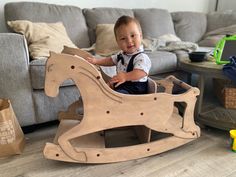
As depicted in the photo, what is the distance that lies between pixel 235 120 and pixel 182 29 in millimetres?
1370

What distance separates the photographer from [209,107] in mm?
1657

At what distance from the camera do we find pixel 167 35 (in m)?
2.31

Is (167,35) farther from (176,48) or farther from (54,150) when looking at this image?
(54,150)

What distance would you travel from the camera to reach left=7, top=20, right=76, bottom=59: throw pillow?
5.19ft

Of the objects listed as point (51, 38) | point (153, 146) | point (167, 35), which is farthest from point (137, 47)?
point (167, 35)

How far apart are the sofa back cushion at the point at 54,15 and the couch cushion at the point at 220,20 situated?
144 cm

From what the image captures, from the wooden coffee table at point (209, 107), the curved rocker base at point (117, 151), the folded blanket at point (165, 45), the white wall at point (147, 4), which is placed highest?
the white wall at point (147, 4)

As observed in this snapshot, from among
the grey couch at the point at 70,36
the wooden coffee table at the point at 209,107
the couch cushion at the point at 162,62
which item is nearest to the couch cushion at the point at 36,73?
the grey couch at the point at 70,36

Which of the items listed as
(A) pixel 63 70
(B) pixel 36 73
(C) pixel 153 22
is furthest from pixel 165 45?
(A) pixel 63 70

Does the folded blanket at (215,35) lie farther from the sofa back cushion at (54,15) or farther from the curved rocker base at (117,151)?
the curved rocker base at (117,151)

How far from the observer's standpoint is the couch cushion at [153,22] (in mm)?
2291

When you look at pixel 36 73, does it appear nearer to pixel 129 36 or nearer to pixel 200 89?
pixel 129 36

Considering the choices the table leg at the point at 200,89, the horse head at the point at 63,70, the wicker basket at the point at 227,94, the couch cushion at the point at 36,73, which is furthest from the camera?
the wicker basket at the point at 227,94

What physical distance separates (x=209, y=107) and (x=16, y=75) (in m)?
1.24
